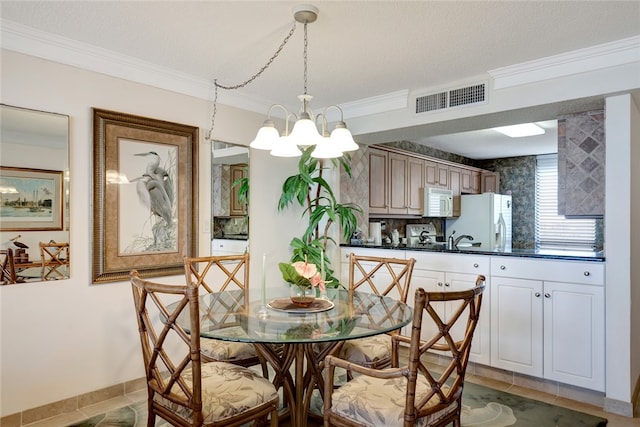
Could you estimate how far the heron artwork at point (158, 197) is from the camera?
2953 millimetres

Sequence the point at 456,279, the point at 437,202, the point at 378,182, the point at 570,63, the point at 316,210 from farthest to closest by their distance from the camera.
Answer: the point at 437,202 < the point at 378,182 < the point at 316,210 < the point at 456,279 < the point at 570,63

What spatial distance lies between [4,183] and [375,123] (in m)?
2.72

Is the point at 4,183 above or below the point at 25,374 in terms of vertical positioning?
above

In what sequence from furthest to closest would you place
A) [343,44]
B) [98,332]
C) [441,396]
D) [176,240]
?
[176,240], [98,332], [343,44], [441,396]

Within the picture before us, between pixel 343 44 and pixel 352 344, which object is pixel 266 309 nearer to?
pixel 352 344

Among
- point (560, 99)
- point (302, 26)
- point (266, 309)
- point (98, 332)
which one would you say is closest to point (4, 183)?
point (98, 332)

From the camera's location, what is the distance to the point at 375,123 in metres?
3.69

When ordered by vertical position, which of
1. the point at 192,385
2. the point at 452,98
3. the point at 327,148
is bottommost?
the point at 192,385

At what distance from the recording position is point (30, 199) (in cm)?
240

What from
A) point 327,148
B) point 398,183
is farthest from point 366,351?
point 398,183

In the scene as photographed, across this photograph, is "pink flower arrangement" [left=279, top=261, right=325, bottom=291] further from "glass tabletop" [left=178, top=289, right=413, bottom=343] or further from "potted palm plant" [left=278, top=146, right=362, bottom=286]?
"potted palm plant" [left=278, top=146, right=362, bottom=286]

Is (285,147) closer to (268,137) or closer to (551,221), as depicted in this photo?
(268,137)

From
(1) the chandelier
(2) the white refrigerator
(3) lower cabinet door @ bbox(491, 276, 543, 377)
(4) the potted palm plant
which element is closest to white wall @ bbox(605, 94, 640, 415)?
(3) lower cabinet door @ bbox(491, 276, 543, 377)

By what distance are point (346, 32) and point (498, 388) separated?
8.75 ft
